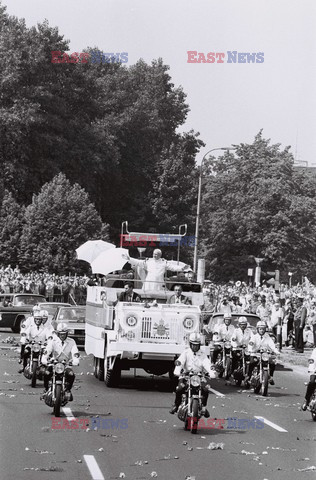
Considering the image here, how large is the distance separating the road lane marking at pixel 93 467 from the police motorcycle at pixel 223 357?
12283mm

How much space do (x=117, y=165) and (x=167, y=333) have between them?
61294mm

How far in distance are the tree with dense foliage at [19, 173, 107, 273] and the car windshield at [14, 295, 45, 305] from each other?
21362 mm

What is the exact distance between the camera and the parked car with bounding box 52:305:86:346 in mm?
31836

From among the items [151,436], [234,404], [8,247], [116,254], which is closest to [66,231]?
[8,247]

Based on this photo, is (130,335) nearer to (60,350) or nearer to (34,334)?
(34,334)

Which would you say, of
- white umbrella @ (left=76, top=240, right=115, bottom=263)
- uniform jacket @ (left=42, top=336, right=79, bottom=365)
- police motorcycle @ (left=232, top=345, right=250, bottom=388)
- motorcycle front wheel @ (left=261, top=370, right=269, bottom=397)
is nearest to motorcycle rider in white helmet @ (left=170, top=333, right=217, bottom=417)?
uniform jacket @ (left=42, top=336, right=79, bottom=365)

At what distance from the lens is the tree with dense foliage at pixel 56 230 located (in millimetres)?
63281

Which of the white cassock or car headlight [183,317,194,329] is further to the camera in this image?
the white cassock

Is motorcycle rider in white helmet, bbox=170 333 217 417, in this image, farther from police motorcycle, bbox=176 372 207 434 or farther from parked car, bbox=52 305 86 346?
parked car, bbox=52 305 86 346

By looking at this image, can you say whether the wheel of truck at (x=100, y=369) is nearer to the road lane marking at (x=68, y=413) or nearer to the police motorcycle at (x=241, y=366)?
the police motorcycle at (x=241, y=366)

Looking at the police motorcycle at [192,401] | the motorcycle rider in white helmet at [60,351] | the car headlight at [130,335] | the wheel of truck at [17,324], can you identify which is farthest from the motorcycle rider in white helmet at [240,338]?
the wheel of truck at [17,324]

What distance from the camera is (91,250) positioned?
26.1m

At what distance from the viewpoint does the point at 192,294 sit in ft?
77.2

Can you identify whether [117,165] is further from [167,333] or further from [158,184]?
[167,333]
